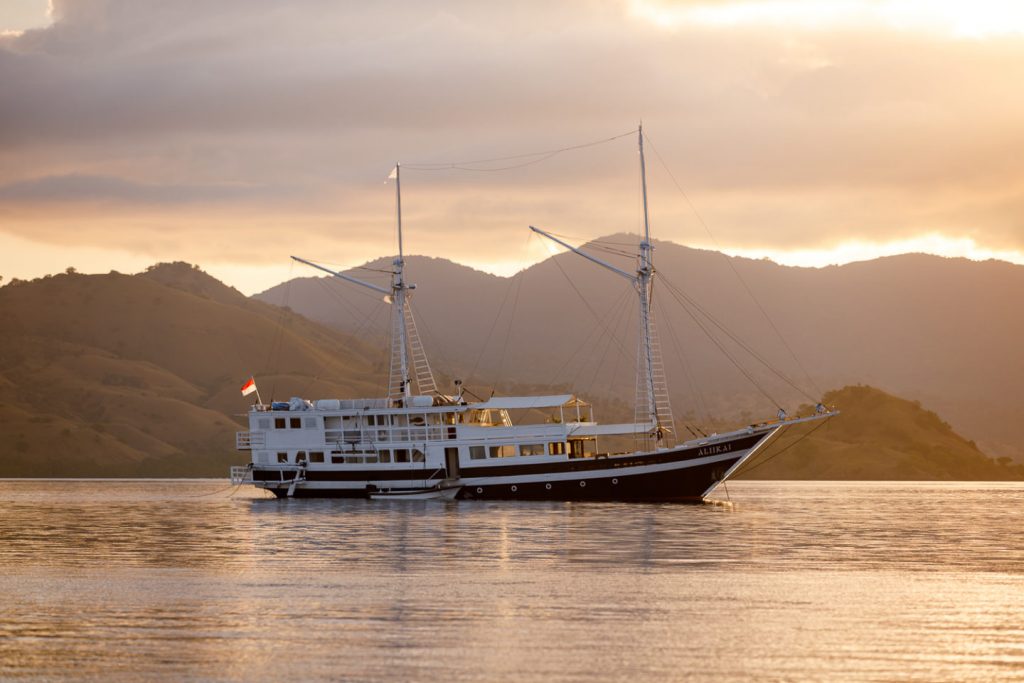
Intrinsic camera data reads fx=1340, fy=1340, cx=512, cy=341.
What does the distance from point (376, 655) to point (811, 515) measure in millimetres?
60289

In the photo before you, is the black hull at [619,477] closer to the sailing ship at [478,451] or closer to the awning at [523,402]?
the sailing ship at [478,451]

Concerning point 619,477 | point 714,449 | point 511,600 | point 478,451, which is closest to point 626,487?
point 619,477

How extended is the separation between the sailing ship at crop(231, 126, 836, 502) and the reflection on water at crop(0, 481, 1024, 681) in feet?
46.8

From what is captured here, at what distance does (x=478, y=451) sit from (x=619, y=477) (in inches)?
400

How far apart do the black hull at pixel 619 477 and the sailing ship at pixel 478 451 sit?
7cm

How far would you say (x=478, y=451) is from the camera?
92250 mm

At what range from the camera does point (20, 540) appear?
6244 centimetres

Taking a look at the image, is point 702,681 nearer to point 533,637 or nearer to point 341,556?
point 533,637

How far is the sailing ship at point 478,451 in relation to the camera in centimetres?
8888

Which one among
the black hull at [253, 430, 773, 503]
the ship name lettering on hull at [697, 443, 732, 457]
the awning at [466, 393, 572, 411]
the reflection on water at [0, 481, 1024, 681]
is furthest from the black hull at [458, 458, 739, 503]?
the reflection on water at [0, 481, 1024, 681]

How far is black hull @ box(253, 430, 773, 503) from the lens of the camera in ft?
291

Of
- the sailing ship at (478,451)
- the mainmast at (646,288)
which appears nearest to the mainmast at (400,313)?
the sailing ship at (478,451)

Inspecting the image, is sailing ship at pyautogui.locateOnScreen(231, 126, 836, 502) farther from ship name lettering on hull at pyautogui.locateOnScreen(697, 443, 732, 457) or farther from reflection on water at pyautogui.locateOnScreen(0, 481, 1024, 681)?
reflection on water at pyautogui.locateOnScreen(0, 481, 1024, 681)

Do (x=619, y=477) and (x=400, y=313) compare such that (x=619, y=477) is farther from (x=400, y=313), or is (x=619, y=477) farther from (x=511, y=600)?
(x=511, y=600)
